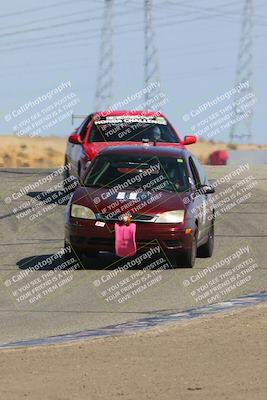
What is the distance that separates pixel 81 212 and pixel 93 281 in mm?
1115

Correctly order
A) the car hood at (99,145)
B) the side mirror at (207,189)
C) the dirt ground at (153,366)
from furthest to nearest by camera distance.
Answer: the car hood at (99,145), the side mirror at (207,189), the dirt ground at (153,366)

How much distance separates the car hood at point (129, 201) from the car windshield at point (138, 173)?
21 cm

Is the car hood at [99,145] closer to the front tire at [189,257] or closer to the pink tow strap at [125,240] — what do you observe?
the front tire at [189,257]

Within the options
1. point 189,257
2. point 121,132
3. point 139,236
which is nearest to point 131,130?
point 121,132

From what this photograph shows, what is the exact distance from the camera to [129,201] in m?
13.6

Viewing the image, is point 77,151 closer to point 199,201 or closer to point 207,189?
point 207,189

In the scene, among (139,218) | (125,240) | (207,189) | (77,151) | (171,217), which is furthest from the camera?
(77,151)

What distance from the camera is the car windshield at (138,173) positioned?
14305mm

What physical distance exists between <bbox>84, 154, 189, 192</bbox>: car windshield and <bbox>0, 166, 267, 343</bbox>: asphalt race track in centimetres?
100

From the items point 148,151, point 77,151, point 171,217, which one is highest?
point 148,151

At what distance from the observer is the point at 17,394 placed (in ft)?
23.2

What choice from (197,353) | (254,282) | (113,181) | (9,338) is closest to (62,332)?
(9,338)

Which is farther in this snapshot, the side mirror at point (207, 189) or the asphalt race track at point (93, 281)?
the side mirror at point (207, 189)

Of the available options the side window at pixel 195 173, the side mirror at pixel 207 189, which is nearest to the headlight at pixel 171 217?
the side mirror at pixel 207 189
